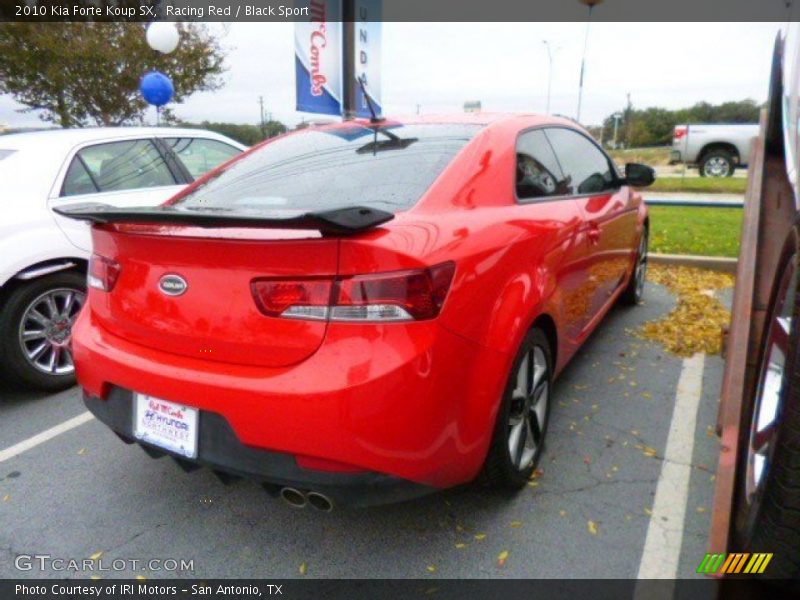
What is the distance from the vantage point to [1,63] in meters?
16.9

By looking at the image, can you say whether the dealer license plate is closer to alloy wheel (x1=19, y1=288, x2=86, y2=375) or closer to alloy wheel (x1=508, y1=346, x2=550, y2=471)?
alloy wheel (x1=508, y1=346, x2=550, y2=471)

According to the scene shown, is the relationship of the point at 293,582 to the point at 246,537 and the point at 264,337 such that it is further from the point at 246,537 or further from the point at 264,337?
the point at 264,337

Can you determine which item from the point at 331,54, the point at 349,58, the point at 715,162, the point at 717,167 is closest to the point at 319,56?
the point at 331,54

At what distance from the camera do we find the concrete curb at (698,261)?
20.4 ft

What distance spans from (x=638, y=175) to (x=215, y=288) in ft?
10.5

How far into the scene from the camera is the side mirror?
4.10 m

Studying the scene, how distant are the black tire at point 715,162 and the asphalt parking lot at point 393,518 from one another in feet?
51.7

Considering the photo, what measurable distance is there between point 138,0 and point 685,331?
18.9 m

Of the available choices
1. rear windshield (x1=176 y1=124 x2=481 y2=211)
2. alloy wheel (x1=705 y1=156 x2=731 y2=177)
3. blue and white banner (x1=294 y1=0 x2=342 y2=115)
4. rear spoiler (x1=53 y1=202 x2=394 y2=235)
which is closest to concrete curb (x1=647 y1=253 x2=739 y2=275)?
blue and white banner (x1=294 y1=0 x2=342 y2=115)

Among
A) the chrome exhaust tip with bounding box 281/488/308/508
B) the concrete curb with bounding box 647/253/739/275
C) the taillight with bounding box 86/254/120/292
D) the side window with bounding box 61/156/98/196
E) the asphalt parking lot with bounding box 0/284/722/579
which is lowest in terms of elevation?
the asphalt parking lot with bounding box 0/284/722/579

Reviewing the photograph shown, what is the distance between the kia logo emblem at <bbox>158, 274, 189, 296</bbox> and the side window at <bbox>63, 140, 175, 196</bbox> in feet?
7.92

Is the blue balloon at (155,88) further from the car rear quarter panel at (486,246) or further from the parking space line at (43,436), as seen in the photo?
the car rear quarter panel at (486,246)

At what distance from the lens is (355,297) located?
183 centimetres

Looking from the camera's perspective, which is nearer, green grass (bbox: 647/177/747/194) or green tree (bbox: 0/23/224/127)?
green grass (bbox: 647/177/747/194)
